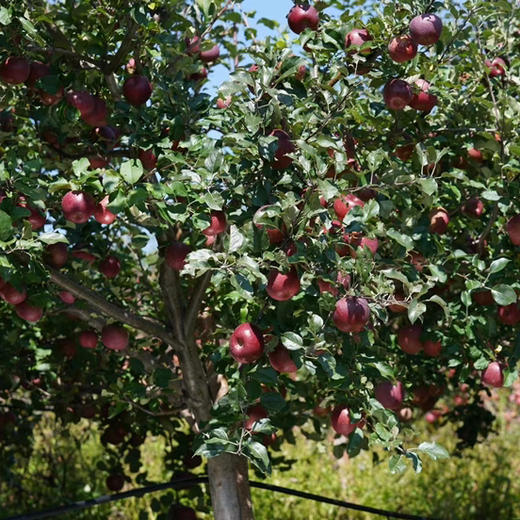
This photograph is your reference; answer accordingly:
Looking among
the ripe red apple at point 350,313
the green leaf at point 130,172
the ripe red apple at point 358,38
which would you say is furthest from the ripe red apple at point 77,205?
the ripe red apple at point 358,38

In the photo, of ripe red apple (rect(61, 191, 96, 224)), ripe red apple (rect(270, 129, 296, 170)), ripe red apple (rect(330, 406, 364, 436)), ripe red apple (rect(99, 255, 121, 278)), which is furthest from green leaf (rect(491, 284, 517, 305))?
ripe red apple (rect(99, 255, 121, 278))

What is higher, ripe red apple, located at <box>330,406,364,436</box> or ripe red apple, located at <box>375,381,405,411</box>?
ripe red apple, located at <box>375,381,405,411</box>

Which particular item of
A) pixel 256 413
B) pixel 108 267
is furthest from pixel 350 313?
pixel 108 267

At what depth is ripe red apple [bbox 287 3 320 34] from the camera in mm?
2393

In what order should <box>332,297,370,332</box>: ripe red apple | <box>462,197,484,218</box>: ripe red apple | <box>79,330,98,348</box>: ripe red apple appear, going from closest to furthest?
1. <box>332,297,370,332</box>: ripe red apple
2. <box>462,197,484,218</box>: ripe red apple
3. <box>79,330,98,348</box>: ripe red apple

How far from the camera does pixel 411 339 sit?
2.61 meters

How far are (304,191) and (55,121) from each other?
0.95 metres

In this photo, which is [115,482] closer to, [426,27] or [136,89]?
[136,89]

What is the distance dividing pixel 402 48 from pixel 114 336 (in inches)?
58.0

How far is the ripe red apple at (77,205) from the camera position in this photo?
217cm

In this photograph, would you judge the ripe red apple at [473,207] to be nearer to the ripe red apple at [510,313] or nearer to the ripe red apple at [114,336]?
the ripe red apple at [510,313]

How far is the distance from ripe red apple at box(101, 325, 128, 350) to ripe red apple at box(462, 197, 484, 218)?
53.0 inches

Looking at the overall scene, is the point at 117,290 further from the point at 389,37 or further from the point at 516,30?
the point at 516,30

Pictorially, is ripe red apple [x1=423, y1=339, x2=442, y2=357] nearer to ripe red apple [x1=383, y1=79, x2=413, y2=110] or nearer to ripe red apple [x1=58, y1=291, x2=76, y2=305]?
ripe red apple [x1=383, y1=79, x2=413, y2=110]
